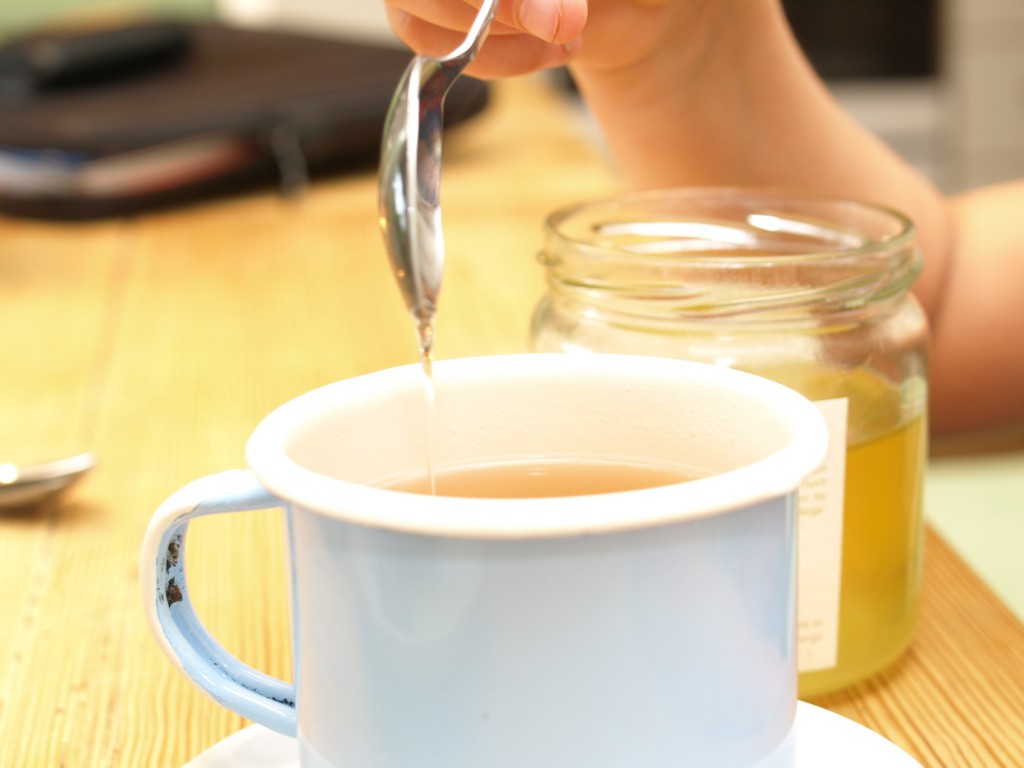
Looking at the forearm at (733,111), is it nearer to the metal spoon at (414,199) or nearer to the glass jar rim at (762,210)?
the glass jar rim at (762,210)

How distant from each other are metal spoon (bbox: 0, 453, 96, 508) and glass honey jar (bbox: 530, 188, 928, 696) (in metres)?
0.27

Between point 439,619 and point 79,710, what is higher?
point 439,619

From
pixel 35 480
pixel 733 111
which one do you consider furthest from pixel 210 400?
pixel 733 111

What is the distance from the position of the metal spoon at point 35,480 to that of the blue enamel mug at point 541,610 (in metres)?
0.28

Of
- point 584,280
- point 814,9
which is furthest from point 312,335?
point 814,9

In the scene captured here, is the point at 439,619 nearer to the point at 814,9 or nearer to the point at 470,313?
the point at 470,313

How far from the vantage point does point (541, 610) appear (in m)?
0.28

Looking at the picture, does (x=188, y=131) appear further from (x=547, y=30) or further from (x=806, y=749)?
(x=806, y=749)

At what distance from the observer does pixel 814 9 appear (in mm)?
2854

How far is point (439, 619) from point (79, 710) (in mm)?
210

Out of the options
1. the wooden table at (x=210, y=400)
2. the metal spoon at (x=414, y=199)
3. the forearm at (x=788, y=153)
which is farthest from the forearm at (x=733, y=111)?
the metal spoon at (x=414, y=199)

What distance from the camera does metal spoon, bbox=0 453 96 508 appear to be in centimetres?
60

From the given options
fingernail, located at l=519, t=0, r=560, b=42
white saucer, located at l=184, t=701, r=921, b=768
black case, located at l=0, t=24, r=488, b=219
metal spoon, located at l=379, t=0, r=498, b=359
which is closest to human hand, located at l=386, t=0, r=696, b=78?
fingernail, located at l=519, t=0, r=560, b=42

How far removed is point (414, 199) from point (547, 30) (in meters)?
0.13
